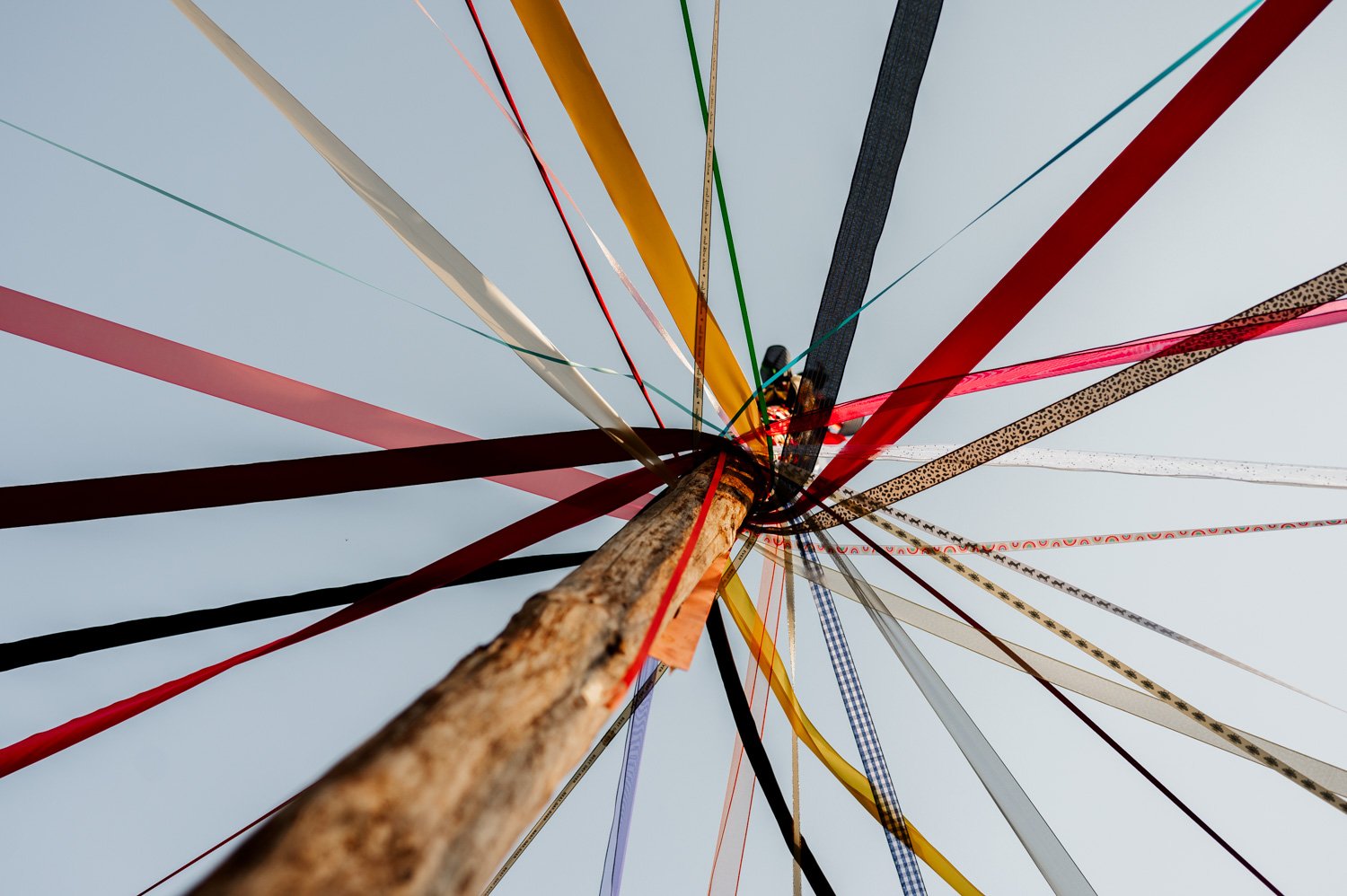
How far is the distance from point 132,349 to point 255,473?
0.65 metres

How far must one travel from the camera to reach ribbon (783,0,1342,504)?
151cm

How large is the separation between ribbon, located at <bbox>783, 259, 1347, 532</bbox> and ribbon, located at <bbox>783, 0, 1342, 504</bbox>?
0.65ft

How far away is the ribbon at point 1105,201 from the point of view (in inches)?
59.5

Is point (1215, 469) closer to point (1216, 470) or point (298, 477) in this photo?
point (1216, 470)

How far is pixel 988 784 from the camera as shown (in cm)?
225

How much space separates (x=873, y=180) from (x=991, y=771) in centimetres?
195

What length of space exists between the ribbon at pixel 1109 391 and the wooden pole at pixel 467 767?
120cm

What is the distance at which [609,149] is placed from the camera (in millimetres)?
2100

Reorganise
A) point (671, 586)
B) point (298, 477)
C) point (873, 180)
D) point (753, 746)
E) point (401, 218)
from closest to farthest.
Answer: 1. point (671, 586)
2. point (401, 218)
3. point (873, 180)
4. point (298, 477)
5. point (753, 746)

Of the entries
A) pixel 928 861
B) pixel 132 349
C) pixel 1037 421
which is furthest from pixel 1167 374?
pixel 132 349

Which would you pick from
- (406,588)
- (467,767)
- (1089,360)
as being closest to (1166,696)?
(1089,360)

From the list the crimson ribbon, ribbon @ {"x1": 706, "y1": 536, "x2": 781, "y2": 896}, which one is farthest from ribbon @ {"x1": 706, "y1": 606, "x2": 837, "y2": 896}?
the crimson ribbon

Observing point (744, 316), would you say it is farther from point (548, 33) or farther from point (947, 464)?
point (548, 33)

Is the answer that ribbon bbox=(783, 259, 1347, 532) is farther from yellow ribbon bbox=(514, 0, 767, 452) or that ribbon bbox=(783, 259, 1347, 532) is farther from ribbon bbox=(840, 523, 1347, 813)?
yellow ribbon bbox=(514, 0, 767, 452)
